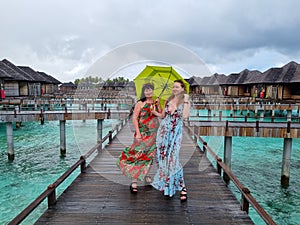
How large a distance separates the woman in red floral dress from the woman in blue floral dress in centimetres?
13

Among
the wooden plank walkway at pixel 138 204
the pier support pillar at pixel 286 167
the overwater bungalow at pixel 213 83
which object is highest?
the overwater bungalow at pixel 213 83

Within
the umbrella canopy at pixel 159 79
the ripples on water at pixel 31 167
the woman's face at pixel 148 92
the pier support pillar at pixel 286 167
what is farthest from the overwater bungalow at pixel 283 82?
the woman's face at pixel 148 92

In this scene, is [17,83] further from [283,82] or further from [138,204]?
[283,82]

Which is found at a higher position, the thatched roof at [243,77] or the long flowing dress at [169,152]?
the thatched roof at [243,77]

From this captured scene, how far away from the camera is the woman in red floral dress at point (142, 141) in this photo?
12.0 feet

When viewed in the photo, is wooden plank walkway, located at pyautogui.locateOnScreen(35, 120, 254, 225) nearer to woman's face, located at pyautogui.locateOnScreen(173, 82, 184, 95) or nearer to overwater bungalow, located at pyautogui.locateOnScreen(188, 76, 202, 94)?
woman's face, located at pyautogui.locateOnScreen(173, 82, 184, 95)

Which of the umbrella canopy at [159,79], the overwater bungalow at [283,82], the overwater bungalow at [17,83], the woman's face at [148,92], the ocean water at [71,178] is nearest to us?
the woman's face at [148,92]

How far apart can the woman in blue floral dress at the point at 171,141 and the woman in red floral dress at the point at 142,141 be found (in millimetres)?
130

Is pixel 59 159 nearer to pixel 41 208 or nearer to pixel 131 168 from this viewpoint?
pixel 41 208

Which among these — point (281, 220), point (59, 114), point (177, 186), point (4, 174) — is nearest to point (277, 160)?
point (281, 220)

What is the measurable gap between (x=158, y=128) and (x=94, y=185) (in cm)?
193

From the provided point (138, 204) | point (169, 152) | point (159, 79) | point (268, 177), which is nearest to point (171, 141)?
point (169, 152)

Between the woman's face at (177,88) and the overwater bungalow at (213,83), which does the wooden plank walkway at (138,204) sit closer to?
the woman's face at (177,88)

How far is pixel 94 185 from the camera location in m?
4.71
